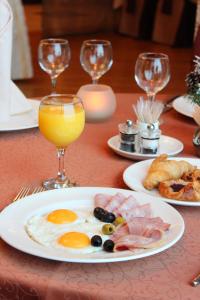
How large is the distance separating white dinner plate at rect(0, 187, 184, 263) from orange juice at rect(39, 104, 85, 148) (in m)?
0.15

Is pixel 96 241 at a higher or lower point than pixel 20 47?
higher

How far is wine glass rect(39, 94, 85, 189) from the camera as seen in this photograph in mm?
1396

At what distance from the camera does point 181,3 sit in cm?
704

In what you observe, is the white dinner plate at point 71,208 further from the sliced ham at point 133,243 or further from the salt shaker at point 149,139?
the salt shaker at point 149,139

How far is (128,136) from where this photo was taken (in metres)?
1.59

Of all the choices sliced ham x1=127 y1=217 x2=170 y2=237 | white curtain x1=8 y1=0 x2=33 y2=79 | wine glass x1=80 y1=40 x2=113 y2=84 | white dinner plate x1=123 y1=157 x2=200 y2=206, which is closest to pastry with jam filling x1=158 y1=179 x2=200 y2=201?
white dinner plate x1=123 y1=157 x2=200 y2=206

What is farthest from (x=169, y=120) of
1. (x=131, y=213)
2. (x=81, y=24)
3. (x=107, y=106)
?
(x=81, y=24)

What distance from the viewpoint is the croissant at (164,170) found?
1350mm

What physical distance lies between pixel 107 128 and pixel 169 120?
0.67ft

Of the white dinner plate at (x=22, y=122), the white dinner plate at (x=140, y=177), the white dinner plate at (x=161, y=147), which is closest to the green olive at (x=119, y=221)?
the white dinner plate at (x=140, y=177)

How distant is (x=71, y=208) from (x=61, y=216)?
3.0 inches

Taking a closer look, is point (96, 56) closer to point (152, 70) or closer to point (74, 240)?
point (152, 70)

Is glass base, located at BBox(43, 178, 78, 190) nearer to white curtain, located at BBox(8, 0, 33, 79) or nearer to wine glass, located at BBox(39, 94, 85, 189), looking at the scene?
wine glass, located at BBox(39, 94, 85, 189)

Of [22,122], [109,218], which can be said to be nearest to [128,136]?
[22,122]
